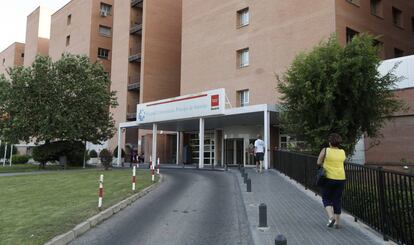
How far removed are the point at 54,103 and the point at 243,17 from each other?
15.9 metres

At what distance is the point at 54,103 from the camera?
3008 centimetres

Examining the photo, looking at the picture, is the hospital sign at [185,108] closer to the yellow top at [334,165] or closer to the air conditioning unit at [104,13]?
the yellow top at [334,165]

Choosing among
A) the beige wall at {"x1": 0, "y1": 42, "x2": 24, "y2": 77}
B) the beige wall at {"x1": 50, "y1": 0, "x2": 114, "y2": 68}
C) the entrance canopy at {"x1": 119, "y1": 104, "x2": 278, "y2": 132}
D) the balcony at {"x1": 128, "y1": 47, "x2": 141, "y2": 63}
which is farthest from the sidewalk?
the beige wall at {"x1": 0, "y1": 42, "x2": 24, "y2": 77}

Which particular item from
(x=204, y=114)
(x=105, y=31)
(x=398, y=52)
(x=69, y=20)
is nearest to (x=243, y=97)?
(x=204, y=114)

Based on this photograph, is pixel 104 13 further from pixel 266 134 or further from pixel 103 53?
pixel 266 134

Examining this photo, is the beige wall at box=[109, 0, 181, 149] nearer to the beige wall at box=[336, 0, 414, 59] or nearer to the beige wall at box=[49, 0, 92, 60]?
the beige wall at box=[49, 0, 92, 60]

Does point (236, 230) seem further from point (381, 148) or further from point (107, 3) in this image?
point (107, 3)

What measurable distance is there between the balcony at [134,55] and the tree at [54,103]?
44.2 feet

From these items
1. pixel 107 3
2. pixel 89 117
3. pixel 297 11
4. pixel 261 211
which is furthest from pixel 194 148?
pixel 261 211

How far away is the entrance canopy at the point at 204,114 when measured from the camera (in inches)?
1017

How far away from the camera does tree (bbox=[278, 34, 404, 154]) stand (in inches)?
626

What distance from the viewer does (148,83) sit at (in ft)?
143

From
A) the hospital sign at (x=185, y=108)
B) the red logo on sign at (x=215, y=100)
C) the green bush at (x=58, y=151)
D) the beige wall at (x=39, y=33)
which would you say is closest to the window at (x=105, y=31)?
the beige wall at (x=39, y=33)

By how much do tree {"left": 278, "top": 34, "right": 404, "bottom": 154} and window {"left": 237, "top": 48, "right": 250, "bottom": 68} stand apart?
53.4ft
